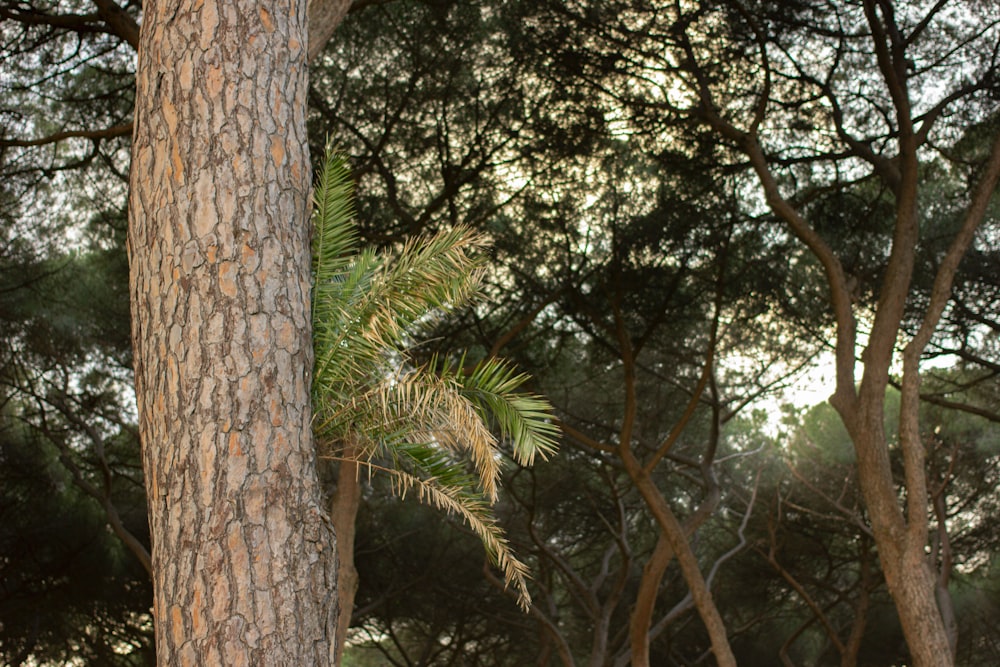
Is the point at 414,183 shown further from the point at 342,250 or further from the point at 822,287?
the point at 342,250

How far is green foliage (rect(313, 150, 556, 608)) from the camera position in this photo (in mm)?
5117

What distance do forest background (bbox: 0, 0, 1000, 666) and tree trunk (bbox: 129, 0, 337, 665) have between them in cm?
355

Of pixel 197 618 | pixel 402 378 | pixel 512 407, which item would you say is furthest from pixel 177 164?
pixel 512 407

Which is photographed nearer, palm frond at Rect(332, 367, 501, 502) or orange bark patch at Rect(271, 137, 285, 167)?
orange bark patch at Rect(271, 137, 285, 167)

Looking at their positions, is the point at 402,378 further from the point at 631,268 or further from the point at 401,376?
the point at 631,268

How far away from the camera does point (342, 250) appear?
5.59 meters

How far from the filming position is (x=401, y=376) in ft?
17.3

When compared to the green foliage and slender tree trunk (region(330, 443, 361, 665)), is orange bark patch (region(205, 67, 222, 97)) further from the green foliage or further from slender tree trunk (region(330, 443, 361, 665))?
slender tree trunk (region(330, 443, 361, 665))

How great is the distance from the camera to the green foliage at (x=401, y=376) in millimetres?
5117

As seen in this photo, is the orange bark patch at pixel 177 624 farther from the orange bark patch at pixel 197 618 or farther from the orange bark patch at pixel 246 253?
the orange bark patch at pixel 246 253

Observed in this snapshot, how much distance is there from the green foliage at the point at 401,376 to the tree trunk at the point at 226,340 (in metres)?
0.56

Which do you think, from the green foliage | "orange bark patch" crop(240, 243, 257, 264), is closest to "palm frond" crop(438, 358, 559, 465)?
the green foliage

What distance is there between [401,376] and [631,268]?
265 inches

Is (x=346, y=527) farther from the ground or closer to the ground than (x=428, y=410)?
farther from the ground
